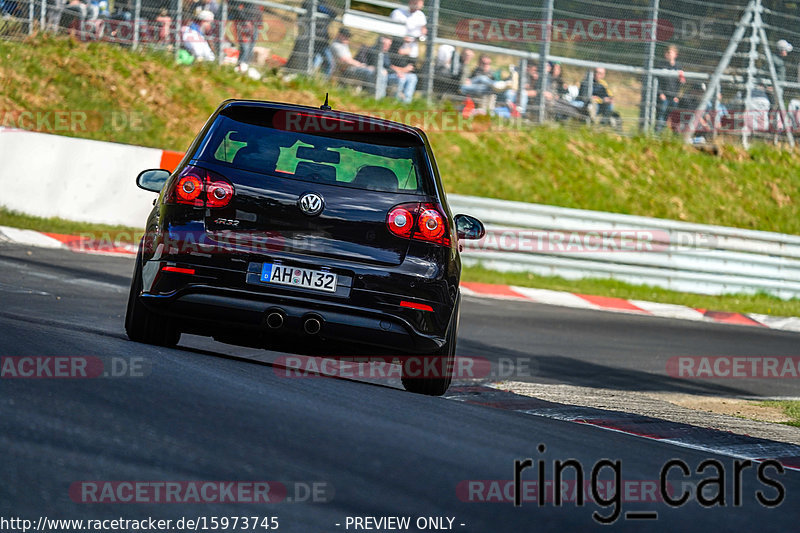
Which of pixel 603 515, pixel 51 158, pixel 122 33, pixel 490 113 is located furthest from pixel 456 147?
pixel 603 515

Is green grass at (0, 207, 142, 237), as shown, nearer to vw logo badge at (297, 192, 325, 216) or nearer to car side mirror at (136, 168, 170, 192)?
car side mirror at (136, 168, 170, 192)

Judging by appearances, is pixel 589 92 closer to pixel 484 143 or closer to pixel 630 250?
pixel 484 143

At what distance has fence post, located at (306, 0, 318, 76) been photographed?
2011 centimetres

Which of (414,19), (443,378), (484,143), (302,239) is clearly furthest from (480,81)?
(302,239)

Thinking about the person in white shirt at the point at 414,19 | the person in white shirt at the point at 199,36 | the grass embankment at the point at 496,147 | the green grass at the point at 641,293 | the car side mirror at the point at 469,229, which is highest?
the person in white shirt at the point at 414,19

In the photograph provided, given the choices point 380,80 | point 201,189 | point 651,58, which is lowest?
point 201,189

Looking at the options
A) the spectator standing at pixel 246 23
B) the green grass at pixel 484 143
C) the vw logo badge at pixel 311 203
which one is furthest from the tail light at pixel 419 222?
the spectator standing at pixel 246 23

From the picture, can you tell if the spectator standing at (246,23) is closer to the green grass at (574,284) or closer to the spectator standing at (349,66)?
the spectator standing at (349,66)

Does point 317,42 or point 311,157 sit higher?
point 317,42

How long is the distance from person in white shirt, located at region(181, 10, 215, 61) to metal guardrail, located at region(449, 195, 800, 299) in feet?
19.0

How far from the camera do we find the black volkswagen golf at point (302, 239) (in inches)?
264

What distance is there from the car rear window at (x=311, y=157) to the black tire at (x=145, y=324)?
0.90 m

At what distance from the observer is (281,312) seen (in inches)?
264

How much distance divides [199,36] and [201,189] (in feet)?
47.6
